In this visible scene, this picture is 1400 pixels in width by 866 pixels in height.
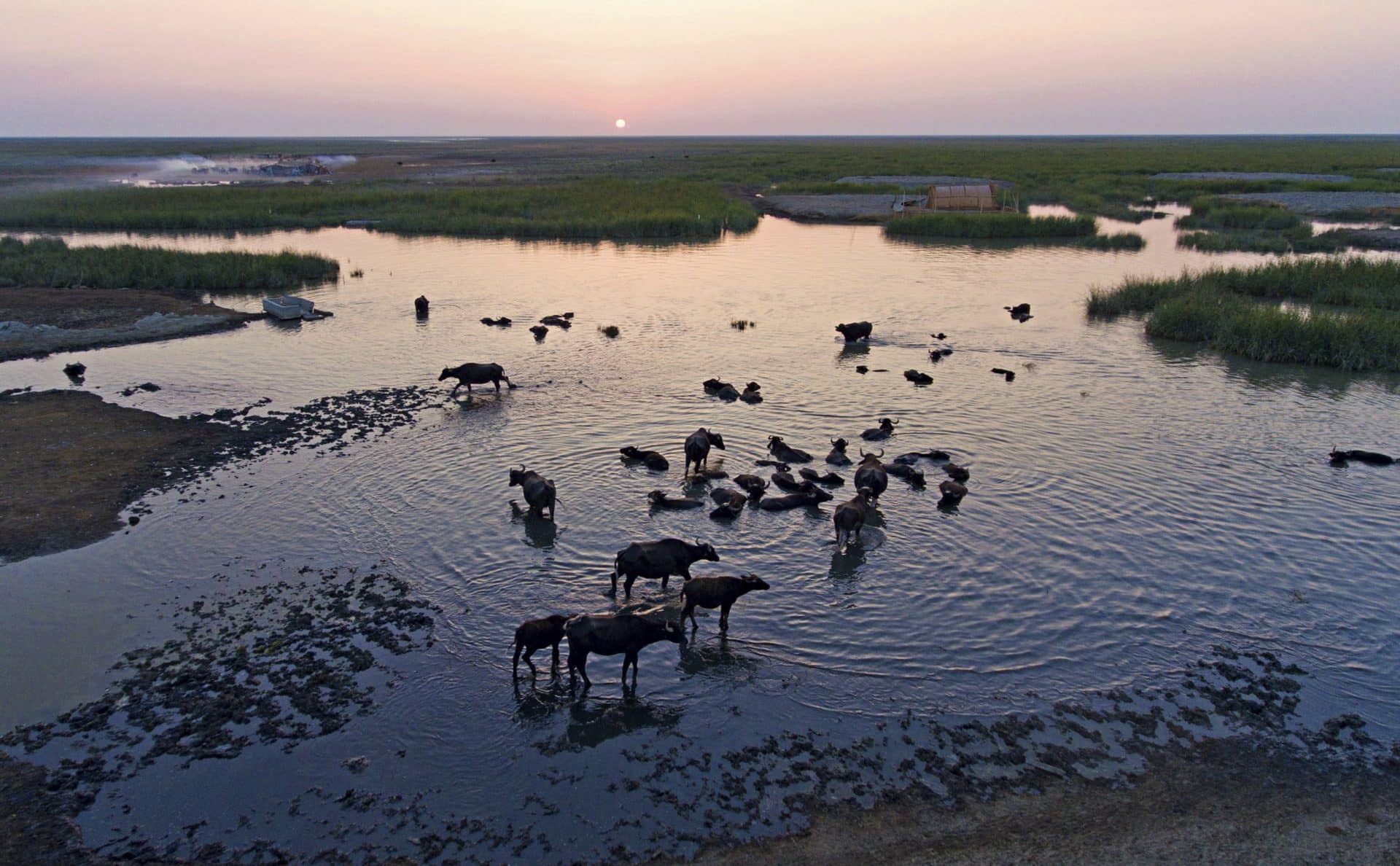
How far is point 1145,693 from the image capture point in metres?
8.77

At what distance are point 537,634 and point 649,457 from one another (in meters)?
6.12

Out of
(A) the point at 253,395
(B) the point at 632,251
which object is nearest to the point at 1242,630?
(A) the point at 253,395

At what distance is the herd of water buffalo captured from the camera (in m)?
8.71

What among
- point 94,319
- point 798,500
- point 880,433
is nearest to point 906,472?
point 798,500

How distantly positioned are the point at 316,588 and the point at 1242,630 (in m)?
10.6

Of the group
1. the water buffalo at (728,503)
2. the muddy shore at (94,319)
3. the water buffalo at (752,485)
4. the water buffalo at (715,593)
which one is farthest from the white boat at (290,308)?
the water buffalo at (715,593)

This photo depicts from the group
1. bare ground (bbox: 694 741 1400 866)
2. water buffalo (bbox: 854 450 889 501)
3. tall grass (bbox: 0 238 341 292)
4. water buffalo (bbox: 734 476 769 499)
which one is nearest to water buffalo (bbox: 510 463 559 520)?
water buffalo (bbox: 734 476 769 499)

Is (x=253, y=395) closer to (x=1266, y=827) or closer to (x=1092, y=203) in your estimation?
(x=1266, y=827)

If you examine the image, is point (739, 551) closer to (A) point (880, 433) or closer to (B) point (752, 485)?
(B) point (752, 485)

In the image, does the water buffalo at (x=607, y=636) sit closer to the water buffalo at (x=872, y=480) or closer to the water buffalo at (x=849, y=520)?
the water buffalo at (x=849, y=520)

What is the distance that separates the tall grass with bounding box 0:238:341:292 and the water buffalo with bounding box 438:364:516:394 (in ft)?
52.6

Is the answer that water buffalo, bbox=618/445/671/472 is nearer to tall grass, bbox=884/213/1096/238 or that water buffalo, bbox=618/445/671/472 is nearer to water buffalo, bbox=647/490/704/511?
water buffalo, bbox=647/490/704/511

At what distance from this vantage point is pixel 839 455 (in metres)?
15.2

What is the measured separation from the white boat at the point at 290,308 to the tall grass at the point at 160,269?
5.31 meters
